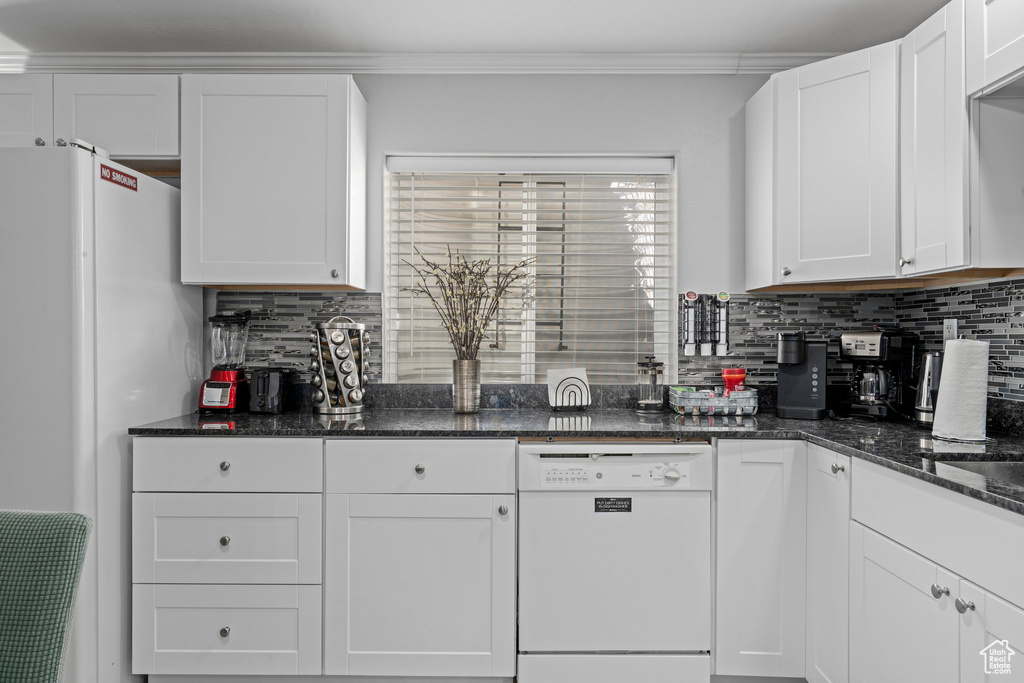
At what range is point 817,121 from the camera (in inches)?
87.9

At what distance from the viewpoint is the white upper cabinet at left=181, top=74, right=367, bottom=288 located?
2.31m

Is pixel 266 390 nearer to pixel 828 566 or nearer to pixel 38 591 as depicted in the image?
pixel 38 591

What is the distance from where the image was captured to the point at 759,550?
2053 millimetres

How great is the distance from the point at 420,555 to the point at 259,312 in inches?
52.7

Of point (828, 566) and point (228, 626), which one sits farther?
point (228, 626)

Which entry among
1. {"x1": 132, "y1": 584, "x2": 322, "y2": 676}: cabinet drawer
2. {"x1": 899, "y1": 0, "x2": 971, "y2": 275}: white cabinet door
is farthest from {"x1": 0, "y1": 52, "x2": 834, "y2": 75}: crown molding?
{"x1": 132, "y1": 584, "x2": 322, "y2": 676}: cabinet drawer

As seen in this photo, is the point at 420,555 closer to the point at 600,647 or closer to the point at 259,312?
the point at 600,647

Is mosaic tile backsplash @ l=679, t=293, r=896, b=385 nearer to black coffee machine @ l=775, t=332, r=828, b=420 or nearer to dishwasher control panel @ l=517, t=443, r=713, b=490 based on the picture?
black coffee machine @ l=775, t=332, r=828, b=420

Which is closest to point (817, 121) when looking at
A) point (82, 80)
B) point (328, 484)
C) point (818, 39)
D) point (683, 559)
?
point (818, 39)

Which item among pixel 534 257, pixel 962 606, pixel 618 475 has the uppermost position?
pixel 534 257

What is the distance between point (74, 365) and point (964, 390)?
8.74 feet

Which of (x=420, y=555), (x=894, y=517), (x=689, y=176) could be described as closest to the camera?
(x=894, y=517)

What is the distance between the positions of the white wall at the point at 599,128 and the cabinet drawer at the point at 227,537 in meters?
1.04

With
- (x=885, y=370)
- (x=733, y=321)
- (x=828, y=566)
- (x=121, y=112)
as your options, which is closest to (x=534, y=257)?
(x=733, y=321)
